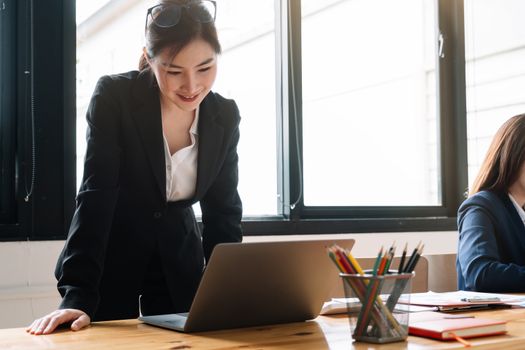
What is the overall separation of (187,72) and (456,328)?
84 centimetres

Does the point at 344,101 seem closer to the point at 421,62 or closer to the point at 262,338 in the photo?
the point at 421,62

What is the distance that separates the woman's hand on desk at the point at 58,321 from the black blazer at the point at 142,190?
0.54 ft

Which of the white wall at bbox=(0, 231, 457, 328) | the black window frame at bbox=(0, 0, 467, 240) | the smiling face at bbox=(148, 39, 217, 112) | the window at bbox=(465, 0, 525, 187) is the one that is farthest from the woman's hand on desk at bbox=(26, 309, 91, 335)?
the window at bbox=(465, 0, 525, 187)

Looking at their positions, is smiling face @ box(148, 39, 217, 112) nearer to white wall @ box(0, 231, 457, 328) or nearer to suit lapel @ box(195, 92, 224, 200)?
suit lapel @ box(195, 92, 224, 200)

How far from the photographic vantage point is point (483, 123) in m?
3.88

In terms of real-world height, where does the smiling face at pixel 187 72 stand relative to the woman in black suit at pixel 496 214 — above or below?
above

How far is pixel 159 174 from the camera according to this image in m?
1.71

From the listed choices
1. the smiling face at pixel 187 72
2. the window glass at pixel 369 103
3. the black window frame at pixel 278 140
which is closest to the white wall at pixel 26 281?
the black window frame at pixel 278 140

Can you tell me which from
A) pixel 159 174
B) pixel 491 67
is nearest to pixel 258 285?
pixel 159 174

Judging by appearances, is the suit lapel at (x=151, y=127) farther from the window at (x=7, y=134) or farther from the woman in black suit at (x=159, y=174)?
the window at (x=7, y=134)

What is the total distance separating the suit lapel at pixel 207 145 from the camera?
1782 millimetres

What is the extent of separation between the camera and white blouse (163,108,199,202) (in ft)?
5.88

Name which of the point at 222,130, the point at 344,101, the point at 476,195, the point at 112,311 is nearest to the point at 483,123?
the point at 344,101

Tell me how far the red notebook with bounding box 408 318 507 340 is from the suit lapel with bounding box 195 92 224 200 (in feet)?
2.28
